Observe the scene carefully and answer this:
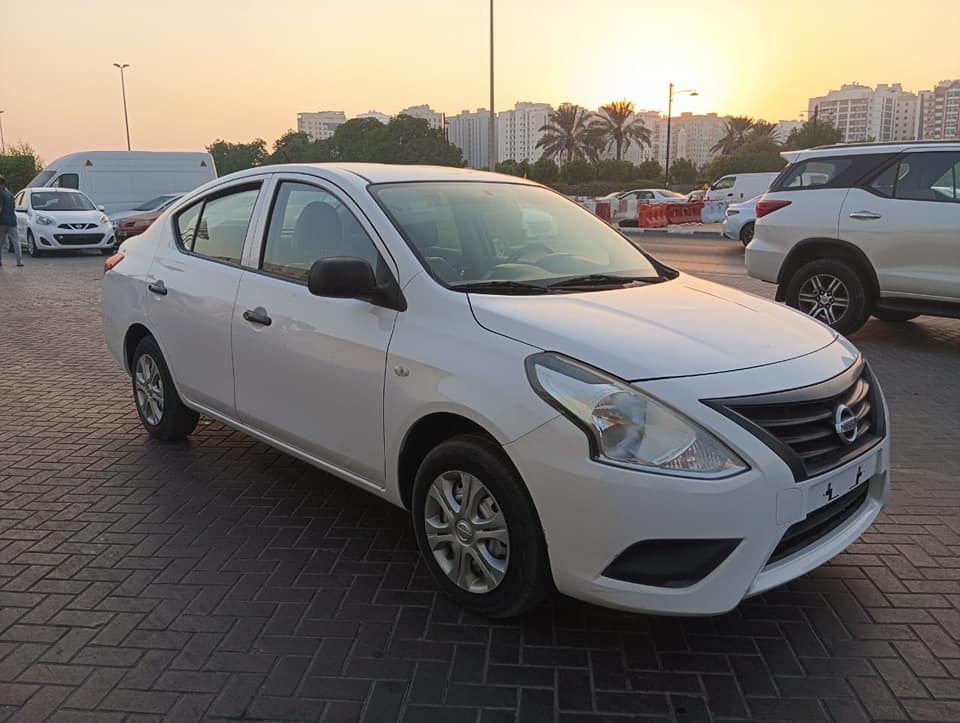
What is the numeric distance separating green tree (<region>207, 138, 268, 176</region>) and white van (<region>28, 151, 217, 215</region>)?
205 ft

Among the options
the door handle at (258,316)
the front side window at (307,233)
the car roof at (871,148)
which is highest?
the car roof at (871,148)

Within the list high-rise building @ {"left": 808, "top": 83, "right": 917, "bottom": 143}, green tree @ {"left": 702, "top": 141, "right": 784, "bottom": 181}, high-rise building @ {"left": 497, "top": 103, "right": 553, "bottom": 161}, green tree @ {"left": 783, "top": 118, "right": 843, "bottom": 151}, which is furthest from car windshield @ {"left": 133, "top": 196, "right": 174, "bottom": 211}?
high-rise building @ {"left": 808, "top": 83, "right": 917, "bottom": 143}

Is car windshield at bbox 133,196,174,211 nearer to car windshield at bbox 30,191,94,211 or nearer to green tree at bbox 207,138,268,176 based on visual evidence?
car windshield at bbox 30,191,94,211

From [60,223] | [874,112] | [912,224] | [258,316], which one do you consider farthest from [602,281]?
[874,112]

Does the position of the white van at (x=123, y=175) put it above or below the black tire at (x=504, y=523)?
above

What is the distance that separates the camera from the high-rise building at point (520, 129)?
12356 centimetres

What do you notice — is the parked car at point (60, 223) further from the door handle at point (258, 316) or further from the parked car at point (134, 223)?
the door handle at point (258, 316)

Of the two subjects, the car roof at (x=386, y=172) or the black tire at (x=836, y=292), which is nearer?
the car roof at (x=386, y=172)

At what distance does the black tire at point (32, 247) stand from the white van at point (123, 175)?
3098 mm

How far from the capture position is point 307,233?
13.5 feet

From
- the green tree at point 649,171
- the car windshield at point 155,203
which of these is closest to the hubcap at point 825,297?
the car windshield at point 155,203

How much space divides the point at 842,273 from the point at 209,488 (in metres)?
6.51

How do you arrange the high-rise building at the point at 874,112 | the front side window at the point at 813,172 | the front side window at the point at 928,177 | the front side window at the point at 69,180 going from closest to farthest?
the front side window at the point at 928,177
the front side window at the point at 813,172
the front side window at the point at 69,180
the high-rise building at the point at 874,112

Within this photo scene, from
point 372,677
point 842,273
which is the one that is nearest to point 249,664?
point 372,677
